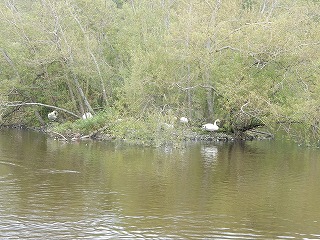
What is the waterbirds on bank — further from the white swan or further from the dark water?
the white swan

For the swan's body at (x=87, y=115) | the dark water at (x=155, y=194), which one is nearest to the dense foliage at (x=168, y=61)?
the swan's body at (x=87, y=115)

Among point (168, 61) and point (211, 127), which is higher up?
point (168, 61)

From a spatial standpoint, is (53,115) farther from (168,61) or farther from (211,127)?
(211,127)

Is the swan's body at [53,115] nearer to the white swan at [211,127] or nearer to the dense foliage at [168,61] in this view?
the dense foliage at [168,61]

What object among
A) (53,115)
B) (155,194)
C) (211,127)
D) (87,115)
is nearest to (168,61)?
(211,127)

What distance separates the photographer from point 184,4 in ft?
121

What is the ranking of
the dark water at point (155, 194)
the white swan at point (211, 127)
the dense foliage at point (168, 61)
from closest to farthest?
the dark water at point (155, 194) → the dense foliage at point (168, 61) → the white swan at point (211, 127)

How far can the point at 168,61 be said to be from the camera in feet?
115

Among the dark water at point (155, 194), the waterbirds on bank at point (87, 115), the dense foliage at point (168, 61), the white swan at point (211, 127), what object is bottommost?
the dark water at point (155, 194)

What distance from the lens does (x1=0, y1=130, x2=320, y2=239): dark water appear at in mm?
14109

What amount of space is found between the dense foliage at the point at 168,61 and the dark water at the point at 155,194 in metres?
4.41

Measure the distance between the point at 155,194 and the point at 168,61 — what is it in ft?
59.3

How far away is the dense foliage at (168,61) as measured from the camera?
32.1 meters

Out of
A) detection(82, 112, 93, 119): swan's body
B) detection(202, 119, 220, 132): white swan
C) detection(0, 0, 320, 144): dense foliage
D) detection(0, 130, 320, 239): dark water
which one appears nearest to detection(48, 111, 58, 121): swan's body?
detection(0, 0, 320, 144): dense foliage
